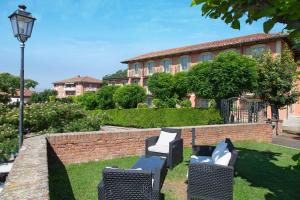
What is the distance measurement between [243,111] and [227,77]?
432cm

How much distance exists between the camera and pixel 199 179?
16.5 feet

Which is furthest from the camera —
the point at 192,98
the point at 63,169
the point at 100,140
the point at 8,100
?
the point at 192,98

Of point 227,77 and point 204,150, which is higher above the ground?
point 227,77

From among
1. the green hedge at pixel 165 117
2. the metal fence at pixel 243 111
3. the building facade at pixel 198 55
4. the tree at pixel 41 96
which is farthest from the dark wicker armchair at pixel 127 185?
the tree at pixel 41 96

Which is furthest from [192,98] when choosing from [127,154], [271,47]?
[127,154]

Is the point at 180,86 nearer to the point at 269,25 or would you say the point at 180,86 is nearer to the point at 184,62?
the point at 184,62

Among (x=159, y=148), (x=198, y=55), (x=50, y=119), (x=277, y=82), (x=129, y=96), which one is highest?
(x=198, y=55)

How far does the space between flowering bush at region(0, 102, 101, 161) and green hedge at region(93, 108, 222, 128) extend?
5.52 metres

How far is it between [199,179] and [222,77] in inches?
596

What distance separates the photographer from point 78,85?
8888 cm

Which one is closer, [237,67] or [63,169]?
[63,169]

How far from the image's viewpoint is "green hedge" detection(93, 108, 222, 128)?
62.8 ft

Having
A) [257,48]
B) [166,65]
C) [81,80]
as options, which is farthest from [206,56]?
[81,80]

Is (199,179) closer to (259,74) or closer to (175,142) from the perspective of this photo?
(175,142)
